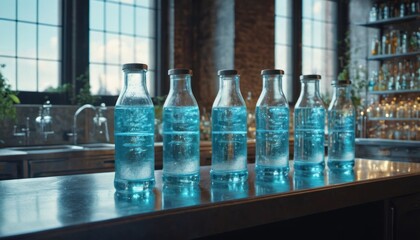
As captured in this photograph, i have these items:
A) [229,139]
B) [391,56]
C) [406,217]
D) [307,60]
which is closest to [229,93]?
[229,139]

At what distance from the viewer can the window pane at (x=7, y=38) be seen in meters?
4.29

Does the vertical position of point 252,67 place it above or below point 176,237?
above

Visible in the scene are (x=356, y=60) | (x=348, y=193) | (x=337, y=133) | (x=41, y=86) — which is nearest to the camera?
(x=348, y=193)

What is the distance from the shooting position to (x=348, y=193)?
128cm

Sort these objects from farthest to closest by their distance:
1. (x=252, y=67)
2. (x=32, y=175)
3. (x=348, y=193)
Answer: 1. (x=252, y=67)
2. (x=32, y=175)
3. (x=348, y=193)

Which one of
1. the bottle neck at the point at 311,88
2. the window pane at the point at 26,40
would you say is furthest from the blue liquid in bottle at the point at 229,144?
the window pane at the point at 26,40

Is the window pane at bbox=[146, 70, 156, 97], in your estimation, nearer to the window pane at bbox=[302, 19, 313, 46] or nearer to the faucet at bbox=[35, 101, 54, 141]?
the faucet at bbox=[35, 101, 54, 141]

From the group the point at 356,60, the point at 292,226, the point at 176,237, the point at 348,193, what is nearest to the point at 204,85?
the point at 356,60

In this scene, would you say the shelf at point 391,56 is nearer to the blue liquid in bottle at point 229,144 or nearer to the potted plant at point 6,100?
the potted plant at point 6,100

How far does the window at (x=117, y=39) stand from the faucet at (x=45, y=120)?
599mm

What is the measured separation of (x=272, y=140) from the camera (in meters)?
1.41

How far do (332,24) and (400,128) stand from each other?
2018 millimetres

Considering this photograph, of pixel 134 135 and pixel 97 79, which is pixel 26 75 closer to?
pixel 97 79

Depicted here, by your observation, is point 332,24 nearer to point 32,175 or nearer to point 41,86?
point 41,86
